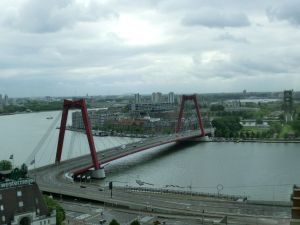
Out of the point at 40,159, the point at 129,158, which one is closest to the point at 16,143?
the point at 40,159

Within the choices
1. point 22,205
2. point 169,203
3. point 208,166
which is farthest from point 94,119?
point 22,205

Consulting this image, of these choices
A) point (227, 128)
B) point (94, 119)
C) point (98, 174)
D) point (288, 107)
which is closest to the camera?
point (98, 174)

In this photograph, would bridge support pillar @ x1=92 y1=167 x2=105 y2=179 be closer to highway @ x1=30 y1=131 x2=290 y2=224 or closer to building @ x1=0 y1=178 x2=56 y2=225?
highway @ x1=30 y1=131 x2=290 y2=224

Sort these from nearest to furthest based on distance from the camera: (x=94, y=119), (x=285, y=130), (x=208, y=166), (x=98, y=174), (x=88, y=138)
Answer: (x=98, y=174) < (x=88, y=138) < (x=208, y=166) < (x=285, y=130) < (x=94, y=119)

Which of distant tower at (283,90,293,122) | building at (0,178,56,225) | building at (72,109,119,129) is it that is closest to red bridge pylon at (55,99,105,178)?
building at (0,178,56,225)

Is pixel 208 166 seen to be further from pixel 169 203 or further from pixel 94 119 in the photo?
pixel 94 119

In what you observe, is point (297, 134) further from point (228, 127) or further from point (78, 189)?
point (78, 189)

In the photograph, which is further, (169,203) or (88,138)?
(88,138)

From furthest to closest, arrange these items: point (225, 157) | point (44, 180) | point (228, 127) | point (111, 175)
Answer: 1. point (228, 127)
2. point (225, 157)
3. point (111, 175)
4. point (44, 180)
